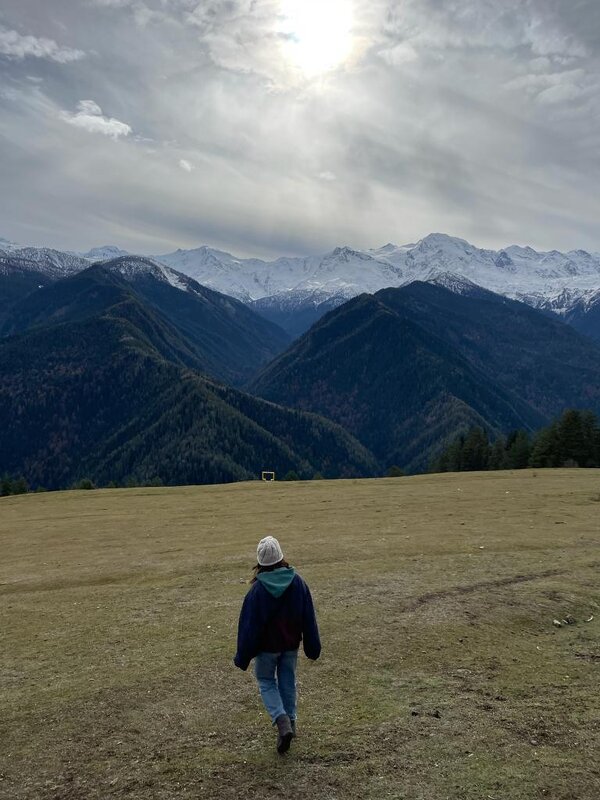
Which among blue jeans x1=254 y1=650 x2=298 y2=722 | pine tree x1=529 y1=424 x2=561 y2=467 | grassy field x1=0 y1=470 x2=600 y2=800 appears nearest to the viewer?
grassy field x1=0 y1=470 x2=600 y2=800

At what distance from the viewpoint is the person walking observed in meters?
11.6

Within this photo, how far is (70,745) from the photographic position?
40.9 feet

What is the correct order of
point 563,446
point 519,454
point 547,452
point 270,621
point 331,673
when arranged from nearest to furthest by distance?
point 270,621 < point 331,673 < point 563,446 < point 547,452 < point 519,454

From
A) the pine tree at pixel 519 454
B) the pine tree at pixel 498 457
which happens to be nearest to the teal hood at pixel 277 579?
the pine tree at pixel 519 454

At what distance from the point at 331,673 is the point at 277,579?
5.51 metres

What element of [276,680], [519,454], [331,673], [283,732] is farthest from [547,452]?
[283,732]

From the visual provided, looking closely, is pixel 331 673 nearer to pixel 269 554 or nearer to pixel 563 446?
pixel 269 554

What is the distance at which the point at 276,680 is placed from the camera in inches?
478

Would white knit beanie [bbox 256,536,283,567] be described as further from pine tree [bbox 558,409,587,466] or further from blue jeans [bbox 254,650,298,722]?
pine tree [bbox 558,409,587,466]

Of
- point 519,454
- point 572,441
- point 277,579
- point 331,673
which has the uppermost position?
point 277,579

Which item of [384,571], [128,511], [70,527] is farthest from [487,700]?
[128,511]

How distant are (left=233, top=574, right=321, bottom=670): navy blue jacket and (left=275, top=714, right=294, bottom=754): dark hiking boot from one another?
1.29 meters

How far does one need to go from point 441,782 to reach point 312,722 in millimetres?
3345

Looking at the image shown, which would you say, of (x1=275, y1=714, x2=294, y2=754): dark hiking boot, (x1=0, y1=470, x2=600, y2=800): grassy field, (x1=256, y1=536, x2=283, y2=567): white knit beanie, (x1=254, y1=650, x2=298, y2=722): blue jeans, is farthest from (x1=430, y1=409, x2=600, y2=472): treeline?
(x1=256, y1=536, x2=283, y2=567): white knit beanie
